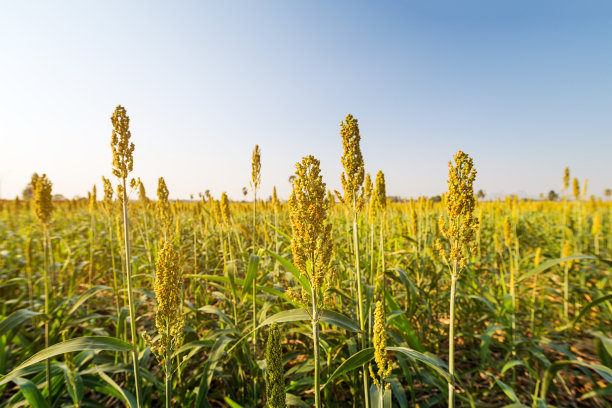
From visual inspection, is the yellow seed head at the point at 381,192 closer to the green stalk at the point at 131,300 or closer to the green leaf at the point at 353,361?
the green leaf at the point at 353,361

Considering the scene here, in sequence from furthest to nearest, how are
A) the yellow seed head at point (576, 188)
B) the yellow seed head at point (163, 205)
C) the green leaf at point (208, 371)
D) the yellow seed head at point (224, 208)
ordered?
the yellow seed head at point (576, 188) → the yellow seed head at point (224, 208) → the yellow seed head at point (163, 205) → the green leaf at point (208, 371)

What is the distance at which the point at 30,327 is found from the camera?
4250 mm

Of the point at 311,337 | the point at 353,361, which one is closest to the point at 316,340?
the point at 353,361

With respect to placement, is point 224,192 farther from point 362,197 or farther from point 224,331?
point 362,197

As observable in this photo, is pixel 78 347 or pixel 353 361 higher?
pixel 78 347

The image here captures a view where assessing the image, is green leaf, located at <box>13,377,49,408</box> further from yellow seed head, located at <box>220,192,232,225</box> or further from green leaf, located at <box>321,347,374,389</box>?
yellow seed head, located at <box>220,192,232,225</box>

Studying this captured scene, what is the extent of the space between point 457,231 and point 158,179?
357 centimetres

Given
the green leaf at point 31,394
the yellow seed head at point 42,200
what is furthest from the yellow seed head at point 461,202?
the yellow seed head at point 42,200

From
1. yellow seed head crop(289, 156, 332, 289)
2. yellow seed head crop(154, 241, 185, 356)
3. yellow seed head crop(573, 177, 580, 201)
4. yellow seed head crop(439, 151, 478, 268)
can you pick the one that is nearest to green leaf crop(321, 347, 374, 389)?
yellow seed head crop(289, 156, 332, 289)

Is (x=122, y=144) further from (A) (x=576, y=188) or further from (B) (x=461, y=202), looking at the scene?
(A) (x=576, y=188)

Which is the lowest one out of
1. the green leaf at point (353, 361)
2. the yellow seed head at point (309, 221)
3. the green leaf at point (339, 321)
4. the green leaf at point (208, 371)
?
the green leaf at point (208, 371)

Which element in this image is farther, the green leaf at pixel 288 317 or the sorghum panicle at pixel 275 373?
the green leaf at pixel 288 317

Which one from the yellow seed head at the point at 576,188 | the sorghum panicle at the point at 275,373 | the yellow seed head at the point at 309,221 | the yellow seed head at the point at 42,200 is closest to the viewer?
the sorghum panicle at the point at 275,373

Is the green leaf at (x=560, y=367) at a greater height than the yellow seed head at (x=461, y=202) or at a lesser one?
lesser
